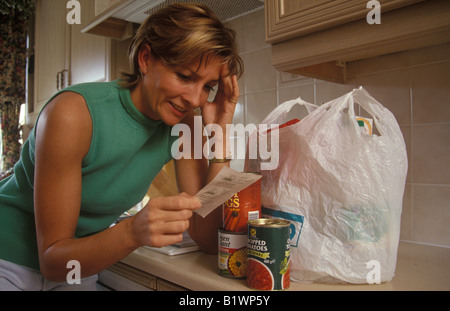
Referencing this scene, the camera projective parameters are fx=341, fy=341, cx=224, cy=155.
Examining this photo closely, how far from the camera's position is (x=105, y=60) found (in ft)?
5.96

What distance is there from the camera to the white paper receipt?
1.83 feet

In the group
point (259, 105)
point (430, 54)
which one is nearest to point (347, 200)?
point (430, 54)

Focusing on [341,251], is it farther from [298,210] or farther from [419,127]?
[419,127]

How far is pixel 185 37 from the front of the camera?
0.70 m

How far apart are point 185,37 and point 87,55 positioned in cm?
152

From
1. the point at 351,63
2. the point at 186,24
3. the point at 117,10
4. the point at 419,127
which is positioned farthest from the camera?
the point at 117,10

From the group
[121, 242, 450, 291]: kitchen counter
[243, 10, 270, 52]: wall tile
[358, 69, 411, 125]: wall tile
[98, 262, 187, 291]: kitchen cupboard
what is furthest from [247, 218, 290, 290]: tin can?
[243, 10, 270, 52]: wall tile

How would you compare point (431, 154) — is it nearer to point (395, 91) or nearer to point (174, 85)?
point (395, 91)

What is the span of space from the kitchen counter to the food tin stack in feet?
0.08

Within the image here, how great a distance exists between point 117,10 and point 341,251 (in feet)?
4.02

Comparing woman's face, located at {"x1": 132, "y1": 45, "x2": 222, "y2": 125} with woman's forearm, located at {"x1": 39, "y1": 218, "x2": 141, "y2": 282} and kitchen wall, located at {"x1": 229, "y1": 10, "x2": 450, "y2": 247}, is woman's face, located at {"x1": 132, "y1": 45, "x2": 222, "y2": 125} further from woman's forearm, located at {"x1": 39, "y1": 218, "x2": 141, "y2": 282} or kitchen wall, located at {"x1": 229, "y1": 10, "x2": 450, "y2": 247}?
kitchen wall, located at {"x1": 229, "y1": 10, "x2": 450, "y2": 247}

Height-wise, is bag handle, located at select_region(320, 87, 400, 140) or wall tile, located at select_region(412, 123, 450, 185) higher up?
bag handle, located at select_region(320, 87, 400, 140)

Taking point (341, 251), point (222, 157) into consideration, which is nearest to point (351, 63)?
point (222, 157)

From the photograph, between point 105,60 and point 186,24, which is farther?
point 105,60
